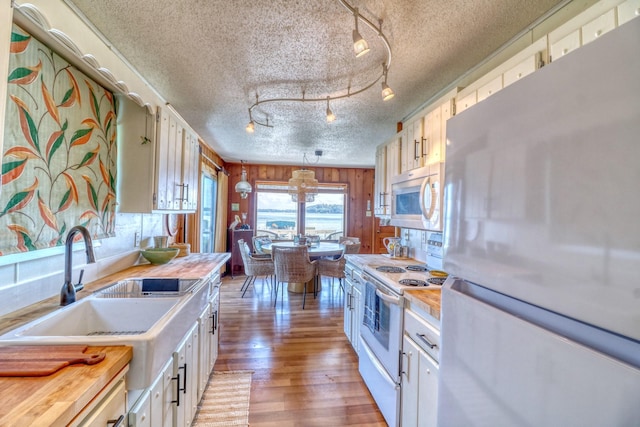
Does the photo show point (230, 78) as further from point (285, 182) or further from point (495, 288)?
point (285, 182)

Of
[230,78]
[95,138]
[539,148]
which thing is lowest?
[539,148]

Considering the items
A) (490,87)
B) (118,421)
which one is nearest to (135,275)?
(118,421)

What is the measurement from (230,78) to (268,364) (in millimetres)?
2502

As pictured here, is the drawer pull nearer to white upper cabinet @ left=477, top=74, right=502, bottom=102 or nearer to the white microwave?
the white microwave

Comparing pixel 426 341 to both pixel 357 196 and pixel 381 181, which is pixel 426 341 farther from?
pixel 357 196

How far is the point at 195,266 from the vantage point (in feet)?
7.23

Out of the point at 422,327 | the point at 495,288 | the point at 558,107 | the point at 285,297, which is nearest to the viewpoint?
the point at 558,107

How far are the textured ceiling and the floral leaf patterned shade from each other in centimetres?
44

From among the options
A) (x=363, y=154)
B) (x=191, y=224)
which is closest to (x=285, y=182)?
(x=363, y=154)

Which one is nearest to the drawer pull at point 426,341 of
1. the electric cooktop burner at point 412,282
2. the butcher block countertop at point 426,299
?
the butcher block countertop at point 426,299

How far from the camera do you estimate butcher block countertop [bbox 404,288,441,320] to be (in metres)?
1.24

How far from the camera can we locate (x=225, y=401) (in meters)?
1.91

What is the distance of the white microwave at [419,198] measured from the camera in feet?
5.76

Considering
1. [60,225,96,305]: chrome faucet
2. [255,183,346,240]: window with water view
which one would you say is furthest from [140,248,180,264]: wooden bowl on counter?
[255,183,346,240]: window with water view
